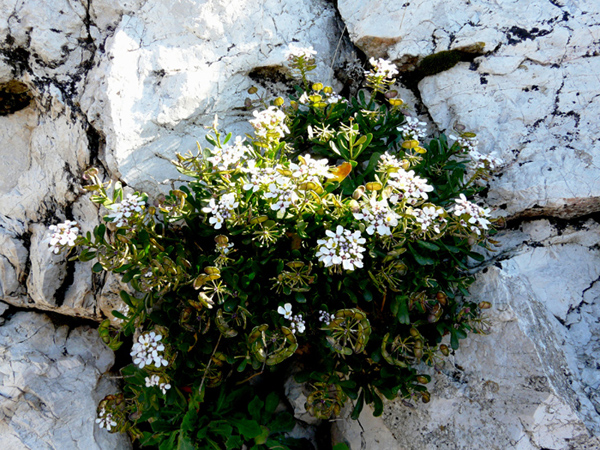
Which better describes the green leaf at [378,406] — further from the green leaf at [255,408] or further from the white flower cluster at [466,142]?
the white flower cluster at [466,142]

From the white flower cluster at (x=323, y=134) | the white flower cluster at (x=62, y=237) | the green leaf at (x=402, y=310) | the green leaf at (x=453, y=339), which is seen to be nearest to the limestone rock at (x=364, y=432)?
the green leaf at (x=453, y=339)

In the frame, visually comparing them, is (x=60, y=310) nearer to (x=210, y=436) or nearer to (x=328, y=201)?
(x=210, y=436)

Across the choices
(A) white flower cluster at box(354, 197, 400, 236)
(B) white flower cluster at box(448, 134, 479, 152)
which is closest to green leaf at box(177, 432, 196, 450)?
(A) white flower cluster at box(354, 197, 400, 236)

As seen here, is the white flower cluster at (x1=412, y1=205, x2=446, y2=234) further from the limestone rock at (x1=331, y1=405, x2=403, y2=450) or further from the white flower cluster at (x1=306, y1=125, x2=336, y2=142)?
the limestone rock at (x1=331, y1=405, x2=403, y2=450)

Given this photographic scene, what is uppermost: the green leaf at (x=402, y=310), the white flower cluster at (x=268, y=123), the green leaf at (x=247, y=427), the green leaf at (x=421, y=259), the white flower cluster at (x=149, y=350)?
the white flower cluster at (x=268, y=123)

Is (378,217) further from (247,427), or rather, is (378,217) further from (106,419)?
(106,419)

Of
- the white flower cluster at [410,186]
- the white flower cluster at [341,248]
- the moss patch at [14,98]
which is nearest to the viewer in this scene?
the white flower cluster at [341,248]

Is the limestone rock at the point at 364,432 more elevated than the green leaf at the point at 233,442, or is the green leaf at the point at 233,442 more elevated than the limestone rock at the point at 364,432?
the green leaf at the point at 233,442
